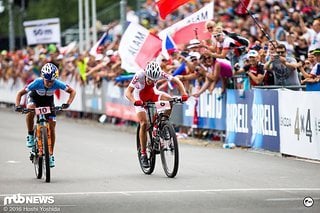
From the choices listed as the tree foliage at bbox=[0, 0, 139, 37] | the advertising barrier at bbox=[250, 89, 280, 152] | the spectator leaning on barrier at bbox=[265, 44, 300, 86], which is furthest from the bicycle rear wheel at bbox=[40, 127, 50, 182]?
the tree foliage at bbox=[0, 0, 139, 37]

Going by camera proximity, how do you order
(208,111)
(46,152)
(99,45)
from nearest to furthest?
(46,152) → (208,111) → (99,45)

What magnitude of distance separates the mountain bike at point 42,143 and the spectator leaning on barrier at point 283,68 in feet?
19.0

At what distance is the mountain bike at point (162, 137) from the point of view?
15062mm

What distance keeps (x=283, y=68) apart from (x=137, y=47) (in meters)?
5.93

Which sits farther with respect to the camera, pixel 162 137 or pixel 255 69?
pixel 255 69

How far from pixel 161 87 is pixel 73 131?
10.4 ft

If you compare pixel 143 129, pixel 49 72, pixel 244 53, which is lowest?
pixel 143 129

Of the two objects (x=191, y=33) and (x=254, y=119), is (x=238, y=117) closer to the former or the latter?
(x=254, y=119)

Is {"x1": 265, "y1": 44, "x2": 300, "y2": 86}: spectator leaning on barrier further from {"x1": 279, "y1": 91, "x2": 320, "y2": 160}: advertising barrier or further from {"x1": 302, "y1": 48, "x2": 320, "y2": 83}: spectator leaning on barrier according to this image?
{"x1": 302, "y1": 48, "x2": 320, "y2": 83}: spectator leaning on barrier

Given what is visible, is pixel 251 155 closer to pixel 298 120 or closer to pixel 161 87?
pixel 298 120

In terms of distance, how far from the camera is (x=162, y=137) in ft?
50.3

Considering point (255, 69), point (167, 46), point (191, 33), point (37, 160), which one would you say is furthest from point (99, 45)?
point (37, 160)

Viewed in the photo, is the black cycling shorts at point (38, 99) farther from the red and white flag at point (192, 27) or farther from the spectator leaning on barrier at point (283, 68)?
the red and white flag at point (192, 27)

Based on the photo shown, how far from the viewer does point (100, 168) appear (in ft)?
56.0
